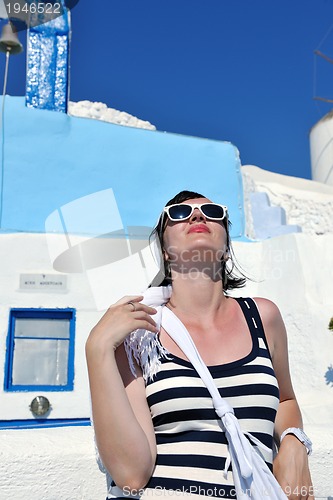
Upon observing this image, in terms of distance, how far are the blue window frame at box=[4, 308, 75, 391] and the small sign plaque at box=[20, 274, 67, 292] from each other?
12.3 inches

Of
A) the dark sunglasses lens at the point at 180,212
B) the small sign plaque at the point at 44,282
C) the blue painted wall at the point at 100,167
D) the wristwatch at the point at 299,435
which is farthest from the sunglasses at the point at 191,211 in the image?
the blue painted wall at the point at 100,167

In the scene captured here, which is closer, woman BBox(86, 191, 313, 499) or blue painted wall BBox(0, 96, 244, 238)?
woman BBox(86, 191, 313, 499)

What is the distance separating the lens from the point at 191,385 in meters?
1.68

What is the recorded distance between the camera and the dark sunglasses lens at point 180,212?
205cm

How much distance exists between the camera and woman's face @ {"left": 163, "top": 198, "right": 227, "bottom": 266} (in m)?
1.97

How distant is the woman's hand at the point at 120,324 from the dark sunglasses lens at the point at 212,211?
0.51m

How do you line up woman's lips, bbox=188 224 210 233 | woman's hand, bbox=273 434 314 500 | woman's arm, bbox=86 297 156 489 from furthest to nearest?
woman's lips, bbox=188 224 210 233
woman's hand, bbox=273 434 314 500
woman's arm, bbox=86 297 156 489

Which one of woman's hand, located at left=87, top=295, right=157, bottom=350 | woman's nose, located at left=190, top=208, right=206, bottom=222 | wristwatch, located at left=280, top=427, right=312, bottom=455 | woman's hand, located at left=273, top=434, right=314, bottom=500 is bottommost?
woman's hand, located at left=273, top=434, right=314, bottom=500

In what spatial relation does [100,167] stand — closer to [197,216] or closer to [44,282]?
[44,282]

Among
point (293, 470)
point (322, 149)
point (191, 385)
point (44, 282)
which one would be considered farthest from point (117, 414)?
point (322, 149)

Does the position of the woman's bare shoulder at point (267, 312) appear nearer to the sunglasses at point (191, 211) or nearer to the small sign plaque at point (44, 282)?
the sunglasses at point (191, 211)

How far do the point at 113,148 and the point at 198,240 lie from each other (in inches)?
248

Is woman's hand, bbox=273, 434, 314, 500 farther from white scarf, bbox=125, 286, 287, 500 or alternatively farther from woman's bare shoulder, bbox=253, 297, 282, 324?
woman's bare shoulder, bbox=253, 297, 282, 324

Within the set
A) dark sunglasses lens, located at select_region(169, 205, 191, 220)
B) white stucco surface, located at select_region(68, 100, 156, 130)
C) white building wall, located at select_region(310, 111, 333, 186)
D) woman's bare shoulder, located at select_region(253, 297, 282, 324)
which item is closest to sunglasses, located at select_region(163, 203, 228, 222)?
dark sunglasses lens, located at select_region(169, 205, 191, 220)
